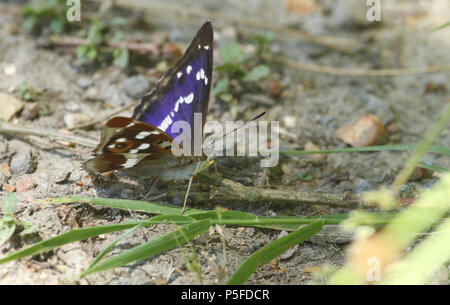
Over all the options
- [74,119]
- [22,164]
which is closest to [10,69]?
[74,119]

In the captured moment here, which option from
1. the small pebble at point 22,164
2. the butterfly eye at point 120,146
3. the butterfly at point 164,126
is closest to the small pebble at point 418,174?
the butterfly at point 164,126

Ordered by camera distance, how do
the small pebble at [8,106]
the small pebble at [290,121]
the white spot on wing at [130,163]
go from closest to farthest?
1. the white spot on wing at [130,163]
2. the small pebble at [8,106]
3. the small pebble at [290,121]

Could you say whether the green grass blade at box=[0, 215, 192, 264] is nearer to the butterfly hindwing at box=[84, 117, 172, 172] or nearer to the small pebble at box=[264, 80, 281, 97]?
the butterfly hindwing at box=[84, 117, 172, 172]

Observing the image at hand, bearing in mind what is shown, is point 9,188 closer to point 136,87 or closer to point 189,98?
point 189,98

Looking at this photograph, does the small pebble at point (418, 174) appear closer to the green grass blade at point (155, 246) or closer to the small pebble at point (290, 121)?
the small pebble at point (290, 121)

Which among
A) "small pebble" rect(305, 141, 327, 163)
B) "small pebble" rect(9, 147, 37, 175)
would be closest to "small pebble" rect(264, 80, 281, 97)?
"small pebble" rect(305, 141, 327, 163)
